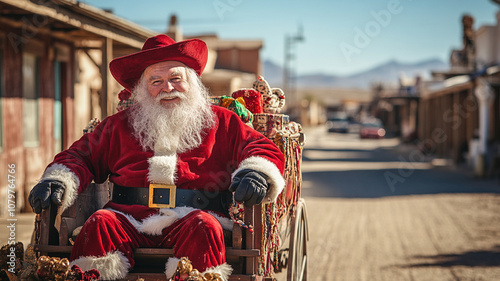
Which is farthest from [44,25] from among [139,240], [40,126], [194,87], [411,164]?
[411,164]

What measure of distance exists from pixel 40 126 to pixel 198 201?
7.03 m

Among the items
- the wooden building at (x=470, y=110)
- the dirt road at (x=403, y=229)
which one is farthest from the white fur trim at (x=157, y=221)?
the wooden building at (x=470, y=110)

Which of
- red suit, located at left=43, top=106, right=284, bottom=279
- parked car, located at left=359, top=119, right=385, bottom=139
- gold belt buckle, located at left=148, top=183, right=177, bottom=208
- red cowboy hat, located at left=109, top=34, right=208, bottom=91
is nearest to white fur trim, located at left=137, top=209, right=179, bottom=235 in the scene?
red suit, located at left=43, top=106, right=284, bottom=279

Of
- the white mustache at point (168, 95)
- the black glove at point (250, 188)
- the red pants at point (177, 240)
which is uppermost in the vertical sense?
the white mustache at point (168, 95)

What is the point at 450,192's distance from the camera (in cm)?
1316

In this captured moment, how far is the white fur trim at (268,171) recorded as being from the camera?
3.19m

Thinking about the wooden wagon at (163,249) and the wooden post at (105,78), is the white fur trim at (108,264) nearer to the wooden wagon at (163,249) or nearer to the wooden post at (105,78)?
the wooden wagon at (163,249)

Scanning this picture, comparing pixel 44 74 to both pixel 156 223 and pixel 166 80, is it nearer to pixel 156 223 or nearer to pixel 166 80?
pixel 166 80

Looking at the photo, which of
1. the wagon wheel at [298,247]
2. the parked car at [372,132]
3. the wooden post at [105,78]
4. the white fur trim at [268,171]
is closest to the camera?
the white fur trim at [268,171]

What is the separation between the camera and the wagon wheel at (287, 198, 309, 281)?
12.8ft

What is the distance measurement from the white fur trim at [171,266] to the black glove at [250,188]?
43 centimetres

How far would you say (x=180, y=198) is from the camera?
3400 mm

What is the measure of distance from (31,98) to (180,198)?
266 inches

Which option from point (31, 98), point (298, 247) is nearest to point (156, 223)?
point (298, 247)
